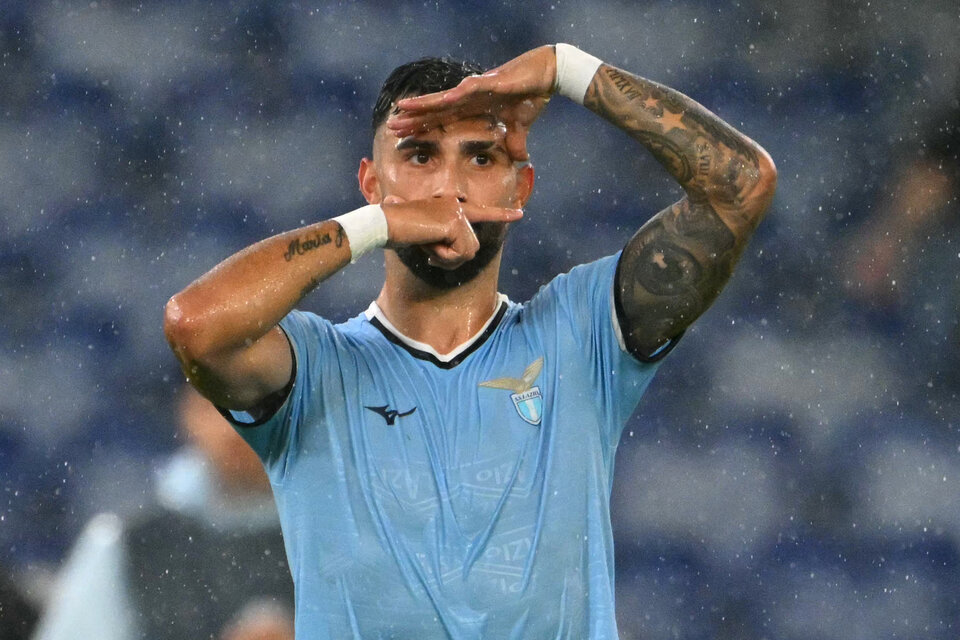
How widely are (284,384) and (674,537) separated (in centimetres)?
230

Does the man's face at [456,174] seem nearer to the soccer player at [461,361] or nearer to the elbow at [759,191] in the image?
the soccer player at [461,361]

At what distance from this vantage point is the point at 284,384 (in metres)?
2.95

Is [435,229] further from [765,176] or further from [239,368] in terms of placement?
[765,176]

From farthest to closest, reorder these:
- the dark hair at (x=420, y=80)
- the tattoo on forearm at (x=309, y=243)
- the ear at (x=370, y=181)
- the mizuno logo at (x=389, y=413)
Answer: the ear at (x=370, y=181) → the dark hair at (x=420, y=80) → the mizuno logo at (x=389, y=413) → the tattoo on forearm at (x=309, y=243)

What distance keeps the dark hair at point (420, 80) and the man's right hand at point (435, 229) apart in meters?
0.38

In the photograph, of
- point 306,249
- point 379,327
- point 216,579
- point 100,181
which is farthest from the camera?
point 100,181

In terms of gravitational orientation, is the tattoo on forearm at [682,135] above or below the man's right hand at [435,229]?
above

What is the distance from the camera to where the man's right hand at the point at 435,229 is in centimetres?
295

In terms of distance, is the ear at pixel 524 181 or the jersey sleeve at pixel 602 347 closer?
the jersey sleeve at pixel 602 347

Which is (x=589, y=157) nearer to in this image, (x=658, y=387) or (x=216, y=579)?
(x=658, y=387)

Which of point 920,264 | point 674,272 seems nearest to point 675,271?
point 674,272

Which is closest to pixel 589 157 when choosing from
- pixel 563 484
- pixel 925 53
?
pixel 925 53

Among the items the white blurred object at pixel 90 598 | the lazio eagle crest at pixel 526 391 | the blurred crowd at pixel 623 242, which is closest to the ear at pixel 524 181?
the lazio eagle crest at pixel 526 391

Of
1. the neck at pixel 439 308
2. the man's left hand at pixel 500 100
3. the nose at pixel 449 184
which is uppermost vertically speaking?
the man's left hand at pixel 500 100
